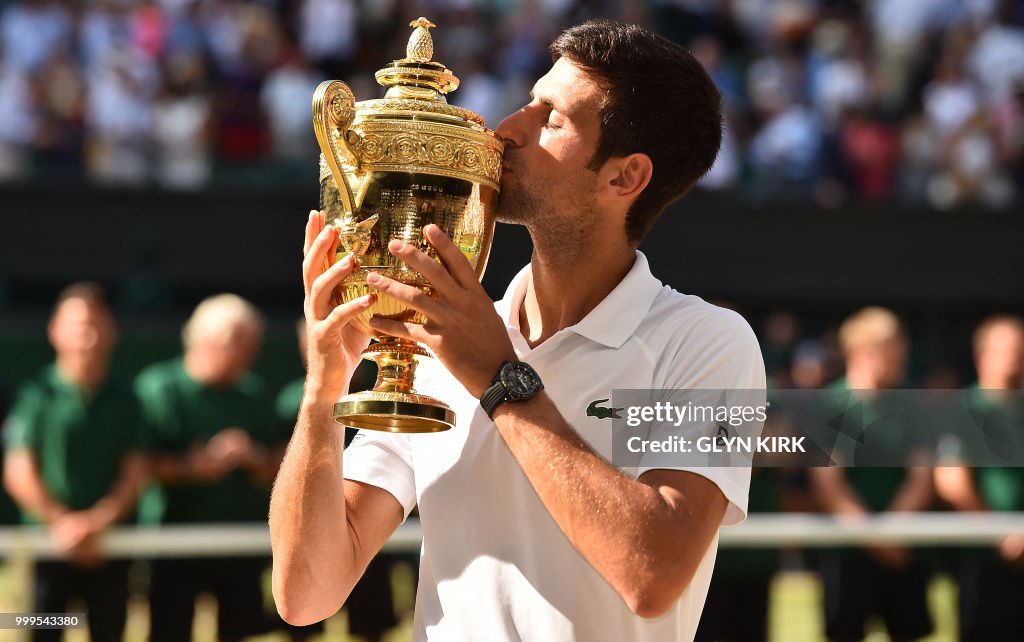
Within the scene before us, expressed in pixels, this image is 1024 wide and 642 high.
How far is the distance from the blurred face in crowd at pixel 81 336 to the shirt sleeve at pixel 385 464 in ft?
14.4

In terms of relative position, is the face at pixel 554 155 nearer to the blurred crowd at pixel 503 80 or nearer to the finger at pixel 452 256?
the finger at pixel 452 256

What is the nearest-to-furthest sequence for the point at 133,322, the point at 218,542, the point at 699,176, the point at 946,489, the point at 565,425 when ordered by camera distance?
the point at 565,425 → the point at 699,176 → the point at 218,542 → the point at 946,489 → the point at 133,322

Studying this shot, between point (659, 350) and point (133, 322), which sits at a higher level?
point (133, 322)

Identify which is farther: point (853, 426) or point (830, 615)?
point (830, 615)

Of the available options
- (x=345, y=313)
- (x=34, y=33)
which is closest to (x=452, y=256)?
(x=345, y=313)

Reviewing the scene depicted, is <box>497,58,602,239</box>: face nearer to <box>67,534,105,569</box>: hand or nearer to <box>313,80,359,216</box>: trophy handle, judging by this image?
<box>313,80,359,216</box>: trophy handle

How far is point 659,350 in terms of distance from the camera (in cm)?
270

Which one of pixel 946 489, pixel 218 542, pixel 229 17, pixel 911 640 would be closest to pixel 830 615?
pixel 911 640

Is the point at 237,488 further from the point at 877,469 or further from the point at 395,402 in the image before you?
the point at 395,402

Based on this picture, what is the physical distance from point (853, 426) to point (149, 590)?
134 inches

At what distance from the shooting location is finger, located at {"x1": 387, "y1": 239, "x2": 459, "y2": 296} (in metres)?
2.43

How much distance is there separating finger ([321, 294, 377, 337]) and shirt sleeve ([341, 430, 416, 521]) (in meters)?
0.40

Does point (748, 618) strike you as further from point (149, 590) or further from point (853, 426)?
point (149, 590)

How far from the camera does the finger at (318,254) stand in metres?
2.55
